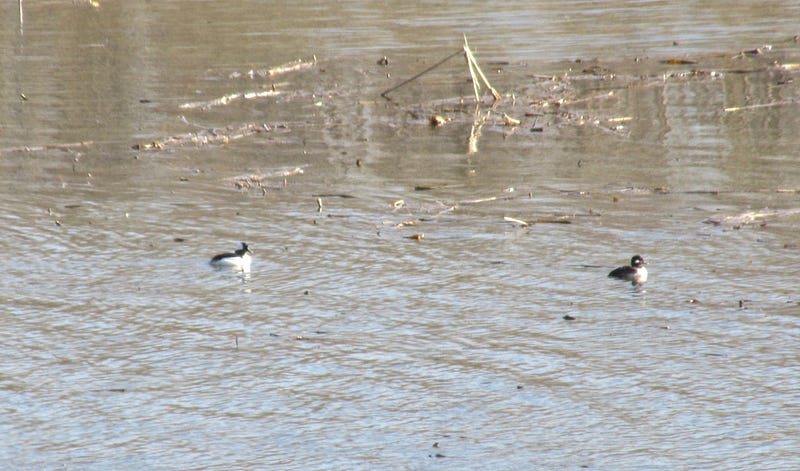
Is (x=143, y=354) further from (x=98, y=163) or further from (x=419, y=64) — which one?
(x=419, y=64)

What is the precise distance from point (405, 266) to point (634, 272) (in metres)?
2.28

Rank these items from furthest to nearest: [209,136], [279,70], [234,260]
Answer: [279,70] < [209,136] < [234,260]

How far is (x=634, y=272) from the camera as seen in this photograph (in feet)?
37.8

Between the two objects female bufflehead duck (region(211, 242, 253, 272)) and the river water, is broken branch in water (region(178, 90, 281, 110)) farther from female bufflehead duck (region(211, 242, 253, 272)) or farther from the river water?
female bufflehead duck (region(211, 242, 253, 272))

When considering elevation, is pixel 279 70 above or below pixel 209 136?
above

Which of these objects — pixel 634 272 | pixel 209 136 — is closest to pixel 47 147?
pixel 209 136

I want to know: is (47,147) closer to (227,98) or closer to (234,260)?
(227,98)

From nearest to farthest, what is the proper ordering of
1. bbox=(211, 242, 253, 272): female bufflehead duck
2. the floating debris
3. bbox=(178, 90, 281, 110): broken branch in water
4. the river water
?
the river water
bbox=(211, 242, 253, 272): female bufflehead duck
the floating debris
bbox=(178, 90, 281, 110): broken branch in water

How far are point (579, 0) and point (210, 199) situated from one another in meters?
21.4

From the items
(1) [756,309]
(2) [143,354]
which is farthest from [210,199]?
(1) [756,309]

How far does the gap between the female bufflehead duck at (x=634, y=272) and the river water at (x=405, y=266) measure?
4.6 inches

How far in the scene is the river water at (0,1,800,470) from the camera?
8.52 m

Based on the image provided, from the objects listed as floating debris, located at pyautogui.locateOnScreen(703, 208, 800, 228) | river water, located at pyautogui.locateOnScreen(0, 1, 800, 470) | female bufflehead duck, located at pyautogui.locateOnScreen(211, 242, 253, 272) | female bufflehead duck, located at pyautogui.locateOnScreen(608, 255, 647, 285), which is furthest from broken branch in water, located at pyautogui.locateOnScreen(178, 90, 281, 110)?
female bufflehead duck, located at pyautogui.locateOnScreen(608, 255, 647, 285)

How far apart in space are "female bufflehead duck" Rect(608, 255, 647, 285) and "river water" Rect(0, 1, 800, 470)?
0.12m
